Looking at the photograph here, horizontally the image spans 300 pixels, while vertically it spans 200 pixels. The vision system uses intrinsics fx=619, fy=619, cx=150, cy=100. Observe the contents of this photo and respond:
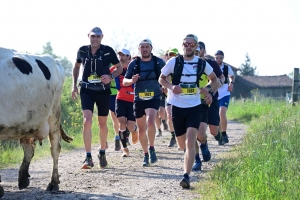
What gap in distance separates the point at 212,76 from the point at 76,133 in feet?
32.9

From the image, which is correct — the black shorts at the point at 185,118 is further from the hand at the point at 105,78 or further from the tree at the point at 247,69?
the tree at the point at 247,69

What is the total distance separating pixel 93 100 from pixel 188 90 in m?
2.46

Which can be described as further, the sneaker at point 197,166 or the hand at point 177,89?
the sneaker at point 197,166

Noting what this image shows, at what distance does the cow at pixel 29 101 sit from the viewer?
8.09m

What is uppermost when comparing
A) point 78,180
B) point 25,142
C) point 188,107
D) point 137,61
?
point 137,61

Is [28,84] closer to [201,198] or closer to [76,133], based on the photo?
[201,198]

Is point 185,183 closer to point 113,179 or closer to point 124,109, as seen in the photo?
point 113,179

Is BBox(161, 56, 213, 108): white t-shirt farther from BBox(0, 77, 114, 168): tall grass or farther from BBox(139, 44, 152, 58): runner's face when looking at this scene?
BBox(0, 77, 114, 168): tall grass

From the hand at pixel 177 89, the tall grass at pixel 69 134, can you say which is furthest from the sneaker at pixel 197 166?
the tall grass at pixel 69 134

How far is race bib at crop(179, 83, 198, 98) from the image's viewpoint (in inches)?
364

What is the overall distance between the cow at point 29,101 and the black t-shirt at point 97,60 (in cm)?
127

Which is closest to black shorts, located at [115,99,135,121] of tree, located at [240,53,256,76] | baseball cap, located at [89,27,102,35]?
baseball cap, located at [89,27,102,35]

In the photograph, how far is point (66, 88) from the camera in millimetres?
24688

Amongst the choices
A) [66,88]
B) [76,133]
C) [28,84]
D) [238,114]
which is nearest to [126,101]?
[28,84]
